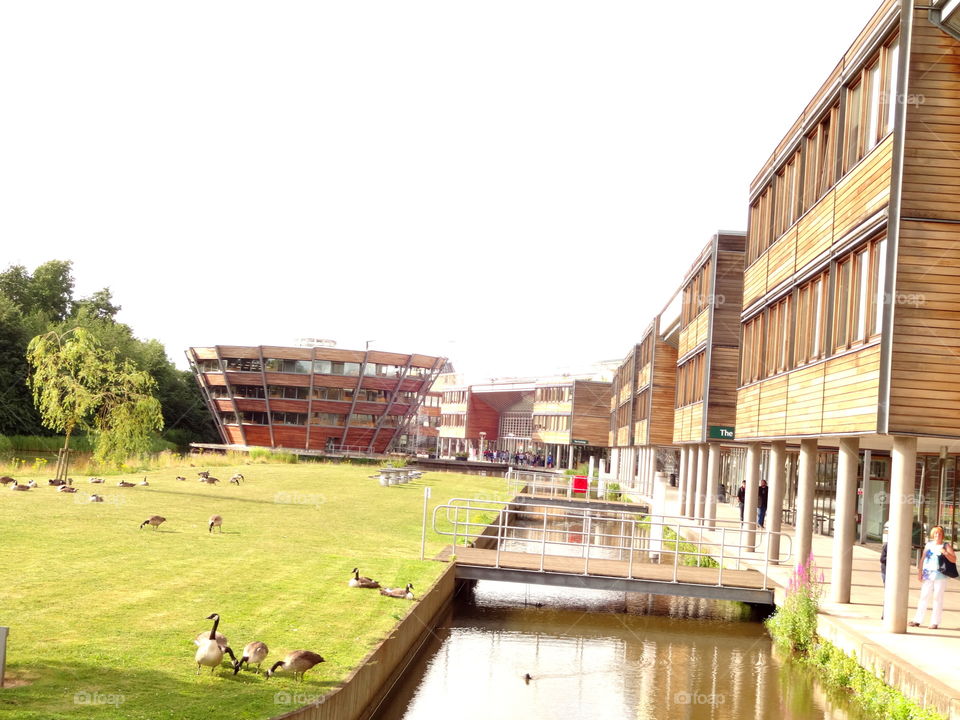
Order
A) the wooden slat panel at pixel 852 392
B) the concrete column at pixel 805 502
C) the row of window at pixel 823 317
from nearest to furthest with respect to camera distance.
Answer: the wooden slat panel at pixel 852 392
the row of window at pixel 823 317
the concrete column at pixel 805 502

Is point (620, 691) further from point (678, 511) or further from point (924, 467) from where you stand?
point (678, 511)

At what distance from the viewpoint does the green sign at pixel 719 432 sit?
30.2 meters

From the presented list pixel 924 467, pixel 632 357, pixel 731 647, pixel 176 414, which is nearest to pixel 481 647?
pixel 731 647

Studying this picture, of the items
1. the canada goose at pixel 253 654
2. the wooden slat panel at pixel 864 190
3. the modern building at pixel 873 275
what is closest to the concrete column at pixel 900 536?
the modern building at pixel 873 275

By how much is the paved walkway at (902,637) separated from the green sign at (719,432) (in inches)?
370

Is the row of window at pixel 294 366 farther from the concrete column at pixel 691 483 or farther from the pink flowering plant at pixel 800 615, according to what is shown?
the pink flowering plant at pixel 800 615

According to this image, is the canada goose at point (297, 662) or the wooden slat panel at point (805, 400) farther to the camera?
the wooden slat panel at point (805, 400)

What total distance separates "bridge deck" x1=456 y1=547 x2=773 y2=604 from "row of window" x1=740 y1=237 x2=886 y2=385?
410 cm

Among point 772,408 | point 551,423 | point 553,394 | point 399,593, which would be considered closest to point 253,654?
point 399,593

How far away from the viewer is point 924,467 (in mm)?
24078

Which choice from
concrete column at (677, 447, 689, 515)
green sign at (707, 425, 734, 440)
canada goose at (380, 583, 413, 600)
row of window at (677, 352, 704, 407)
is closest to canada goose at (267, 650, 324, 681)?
canada goose at (380, 583, 413, 600)

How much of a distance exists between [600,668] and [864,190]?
7.71m

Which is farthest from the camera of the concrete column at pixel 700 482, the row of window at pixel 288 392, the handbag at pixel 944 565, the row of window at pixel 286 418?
the row of window at pixel 286 418

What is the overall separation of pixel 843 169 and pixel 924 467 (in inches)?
406
